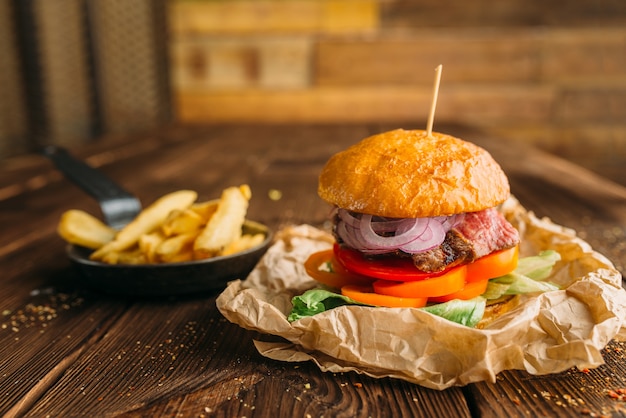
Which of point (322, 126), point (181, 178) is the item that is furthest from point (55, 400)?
point (322, 126)

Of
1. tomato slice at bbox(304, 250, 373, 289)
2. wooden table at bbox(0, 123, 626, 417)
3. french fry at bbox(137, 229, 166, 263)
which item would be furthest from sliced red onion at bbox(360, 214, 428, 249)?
french fry at bbox(137, 229, 166, 263)

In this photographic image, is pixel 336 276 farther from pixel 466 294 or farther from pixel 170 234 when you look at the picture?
pixel 170 234

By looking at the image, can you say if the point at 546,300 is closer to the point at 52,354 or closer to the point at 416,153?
the point at 416,153

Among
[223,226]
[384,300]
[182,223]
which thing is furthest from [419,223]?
[182,223]

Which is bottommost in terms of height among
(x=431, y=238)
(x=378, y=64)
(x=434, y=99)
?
(x=378, y=64)

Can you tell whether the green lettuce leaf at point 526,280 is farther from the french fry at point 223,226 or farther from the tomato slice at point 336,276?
the french fry at point 223,226

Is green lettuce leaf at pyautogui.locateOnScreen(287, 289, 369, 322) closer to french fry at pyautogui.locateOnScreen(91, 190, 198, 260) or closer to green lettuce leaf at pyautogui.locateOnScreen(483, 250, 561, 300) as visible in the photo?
green lettuce leaf at pyautogui.locateOnScreen(483, 250, 561, 300)
